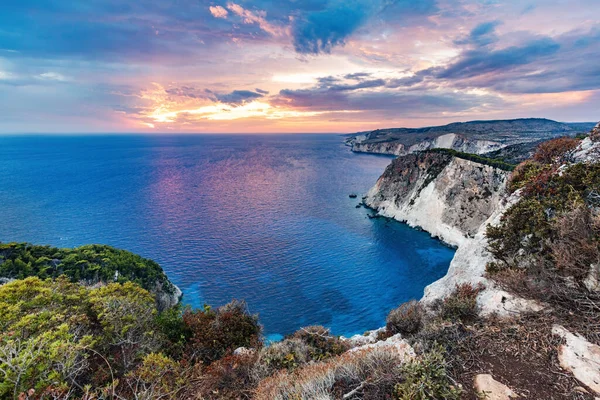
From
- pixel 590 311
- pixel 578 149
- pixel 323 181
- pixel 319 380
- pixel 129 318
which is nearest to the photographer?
pixel 319 380

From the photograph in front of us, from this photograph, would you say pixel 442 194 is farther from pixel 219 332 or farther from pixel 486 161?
pixel 219 332

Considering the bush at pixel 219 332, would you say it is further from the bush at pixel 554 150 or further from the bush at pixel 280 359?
the bush at pixel 554 150

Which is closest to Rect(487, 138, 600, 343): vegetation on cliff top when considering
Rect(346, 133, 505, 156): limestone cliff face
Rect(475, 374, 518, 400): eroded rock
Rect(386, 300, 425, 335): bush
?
Rect(475, 374, 518, 400): eroded rock

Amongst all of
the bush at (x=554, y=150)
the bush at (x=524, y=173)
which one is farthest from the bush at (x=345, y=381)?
the bush at (x=554, y=150)

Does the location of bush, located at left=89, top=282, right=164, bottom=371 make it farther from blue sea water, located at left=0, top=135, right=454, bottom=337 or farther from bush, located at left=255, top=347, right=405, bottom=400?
blue sea water, located at left=0, top=135, right=454, bottom=337

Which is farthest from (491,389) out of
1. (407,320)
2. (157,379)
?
(157,379)

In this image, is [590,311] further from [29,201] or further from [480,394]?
[29,201]

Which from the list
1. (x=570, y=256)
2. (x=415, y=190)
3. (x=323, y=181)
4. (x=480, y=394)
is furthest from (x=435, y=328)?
(x=323, y=181)
